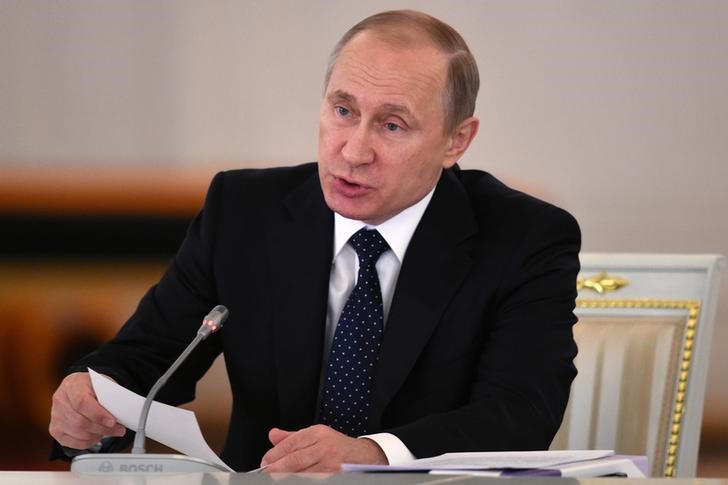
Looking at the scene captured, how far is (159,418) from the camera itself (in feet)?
5.82

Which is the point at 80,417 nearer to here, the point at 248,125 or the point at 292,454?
the point at 292,454

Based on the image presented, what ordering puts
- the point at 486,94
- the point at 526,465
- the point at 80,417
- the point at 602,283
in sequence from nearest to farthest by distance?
the point at 526,465, the point at 80,417, the point at 602,283, the point at 486,94

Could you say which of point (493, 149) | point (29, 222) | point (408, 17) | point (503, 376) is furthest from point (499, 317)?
point (29, 222)

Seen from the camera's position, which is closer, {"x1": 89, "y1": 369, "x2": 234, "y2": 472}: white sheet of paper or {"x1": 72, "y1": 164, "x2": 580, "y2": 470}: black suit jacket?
{"x1": 89, "y1": 369, "x2": 234, "y2": 472}: white sheet of paper

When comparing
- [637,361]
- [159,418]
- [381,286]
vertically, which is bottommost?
[637,361]

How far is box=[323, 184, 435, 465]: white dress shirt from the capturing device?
221 cm

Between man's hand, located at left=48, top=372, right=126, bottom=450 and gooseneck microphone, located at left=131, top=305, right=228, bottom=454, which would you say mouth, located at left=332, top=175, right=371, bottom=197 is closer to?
gooseneck microphone, located at left=131, top=305, right=228, bottom=454

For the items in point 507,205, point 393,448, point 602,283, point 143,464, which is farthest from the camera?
point 602,283

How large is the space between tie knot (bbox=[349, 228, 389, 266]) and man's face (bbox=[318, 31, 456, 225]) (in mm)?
79

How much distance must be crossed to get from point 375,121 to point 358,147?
0.07 meters

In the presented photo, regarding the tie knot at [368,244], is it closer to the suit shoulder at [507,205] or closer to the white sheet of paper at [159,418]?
the suit shoulder at [507,205]

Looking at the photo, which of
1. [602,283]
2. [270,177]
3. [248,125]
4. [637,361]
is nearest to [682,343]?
[637,361]

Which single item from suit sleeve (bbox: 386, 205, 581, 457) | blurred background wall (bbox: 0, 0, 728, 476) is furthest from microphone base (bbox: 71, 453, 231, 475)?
blurred background wall (bbox: 0, 0, 728, 476)

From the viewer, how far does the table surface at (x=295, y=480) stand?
1.32m
